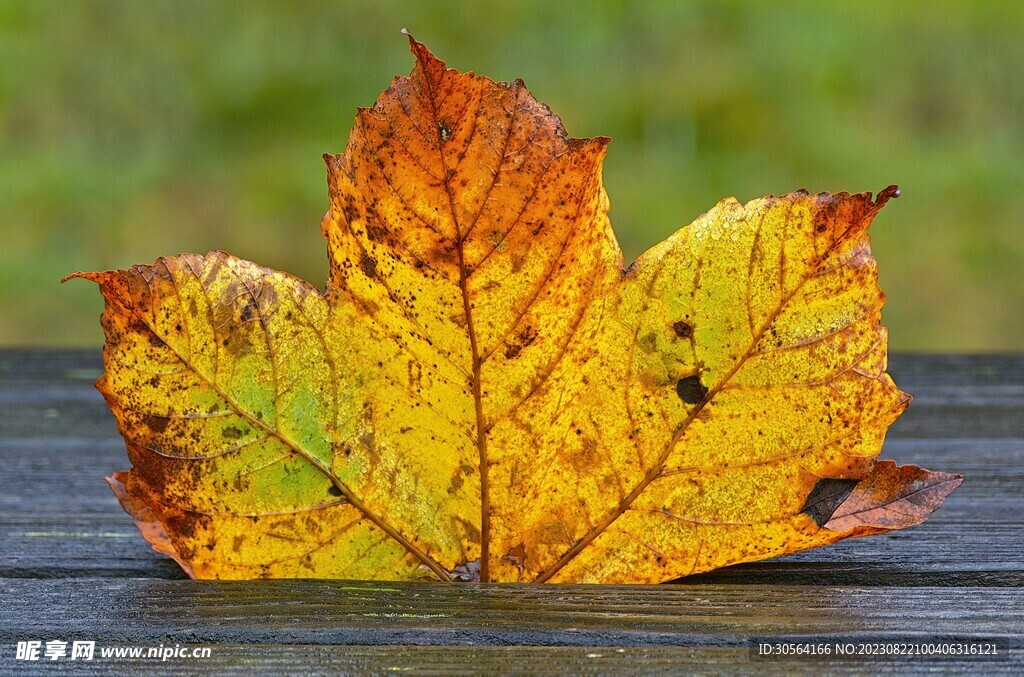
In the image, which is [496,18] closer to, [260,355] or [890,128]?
[890,128]

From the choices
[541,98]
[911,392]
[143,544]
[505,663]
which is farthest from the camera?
[541,98]

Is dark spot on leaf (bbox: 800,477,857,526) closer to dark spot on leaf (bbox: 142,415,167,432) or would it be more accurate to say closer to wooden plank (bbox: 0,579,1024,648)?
wooden plank (bbox: 0,579,1024,648)

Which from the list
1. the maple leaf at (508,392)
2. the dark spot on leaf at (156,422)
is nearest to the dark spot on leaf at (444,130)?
the maple leaf at (508,392)

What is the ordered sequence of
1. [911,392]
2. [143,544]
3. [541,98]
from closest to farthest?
[143,544]
[911,392]
[541,98]

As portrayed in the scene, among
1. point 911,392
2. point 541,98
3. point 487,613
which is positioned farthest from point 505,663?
point 541,98

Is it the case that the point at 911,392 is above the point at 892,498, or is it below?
above

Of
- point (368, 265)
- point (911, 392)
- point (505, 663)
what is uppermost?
point (911, 392)

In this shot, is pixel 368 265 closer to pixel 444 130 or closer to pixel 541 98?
pixel 444 130

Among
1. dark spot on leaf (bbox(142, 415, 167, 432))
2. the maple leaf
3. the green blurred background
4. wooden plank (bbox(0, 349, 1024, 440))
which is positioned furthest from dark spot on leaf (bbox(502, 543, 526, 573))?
the green blurred background
